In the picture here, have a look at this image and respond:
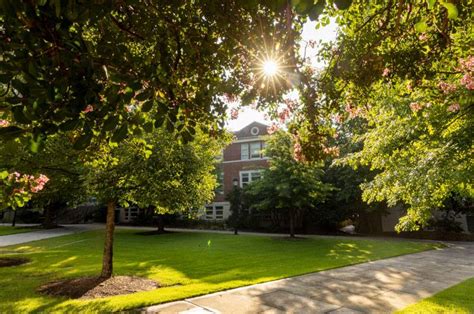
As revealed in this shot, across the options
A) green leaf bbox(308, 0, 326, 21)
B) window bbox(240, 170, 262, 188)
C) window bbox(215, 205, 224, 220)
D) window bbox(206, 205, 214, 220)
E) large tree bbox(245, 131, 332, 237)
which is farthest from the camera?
window bbox(206, 205, 214, 220)

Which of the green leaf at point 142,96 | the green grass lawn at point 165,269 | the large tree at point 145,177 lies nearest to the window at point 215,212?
the green grass lawn at point 165,269

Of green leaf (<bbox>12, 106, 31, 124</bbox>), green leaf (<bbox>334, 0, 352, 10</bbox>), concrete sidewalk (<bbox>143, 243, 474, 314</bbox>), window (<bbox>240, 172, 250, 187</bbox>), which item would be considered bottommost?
concrete sidewalk (<bbox>143, 243, 474, 314</bbox>)

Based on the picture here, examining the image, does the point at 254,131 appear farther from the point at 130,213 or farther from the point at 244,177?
the point at 130,213

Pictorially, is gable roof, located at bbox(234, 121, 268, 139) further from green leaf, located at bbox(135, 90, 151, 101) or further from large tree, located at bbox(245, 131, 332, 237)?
green leaf, located at bbox(135, 90, 151, 101)

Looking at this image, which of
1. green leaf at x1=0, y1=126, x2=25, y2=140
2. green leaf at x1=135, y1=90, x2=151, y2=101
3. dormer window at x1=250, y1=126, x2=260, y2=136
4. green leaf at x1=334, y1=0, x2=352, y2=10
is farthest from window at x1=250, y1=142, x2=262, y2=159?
green leaf at x1=334, y1=0, x2=352, y2=10

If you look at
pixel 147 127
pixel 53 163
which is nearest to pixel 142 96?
pixel 147 127

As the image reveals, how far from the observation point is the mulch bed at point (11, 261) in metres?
14.2

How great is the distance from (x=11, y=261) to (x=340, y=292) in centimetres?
1413

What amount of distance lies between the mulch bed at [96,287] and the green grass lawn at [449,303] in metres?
6.69

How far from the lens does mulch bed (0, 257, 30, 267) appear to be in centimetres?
1420

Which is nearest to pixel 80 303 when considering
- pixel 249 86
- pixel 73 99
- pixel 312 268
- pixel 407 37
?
pixel 249 86

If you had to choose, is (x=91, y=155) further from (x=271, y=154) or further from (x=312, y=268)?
(x=271, y=154)

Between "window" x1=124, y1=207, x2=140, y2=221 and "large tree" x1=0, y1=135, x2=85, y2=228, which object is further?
"window" x1=124, y1=207, x2=140, y2=221

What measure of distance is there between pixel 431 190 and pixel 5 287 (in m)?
12.4
